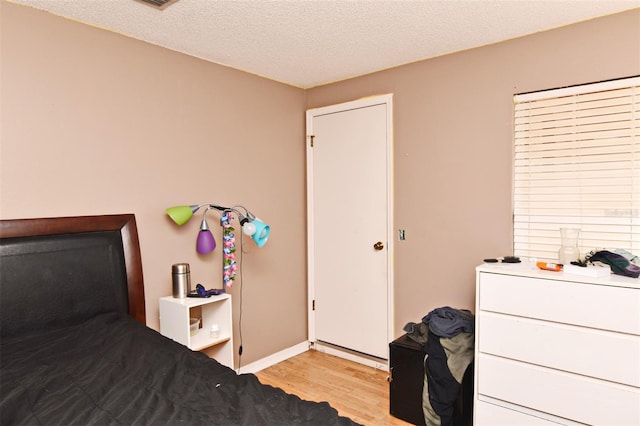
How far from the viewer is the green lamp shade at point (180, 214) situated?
266 cm

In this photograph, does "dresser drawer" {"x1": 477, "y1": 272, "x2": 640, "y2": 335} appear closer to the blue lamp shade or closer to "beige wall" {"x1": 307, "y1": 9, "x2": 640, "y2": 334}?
"beige wall" {"x1": 307, "y1": 9, "x2": 640, "y2": 334}

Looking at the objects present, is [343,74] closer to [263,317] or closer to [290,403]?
[263,317]

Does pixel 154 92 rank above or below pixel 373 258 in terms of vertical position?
above

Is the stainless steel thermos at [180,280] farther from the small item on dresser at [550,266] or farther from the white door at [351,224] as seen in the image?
the small item on dresser at [550,266]

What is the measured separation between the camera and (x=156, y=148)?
273 centimetres

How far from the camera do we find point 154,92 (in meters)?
2.72

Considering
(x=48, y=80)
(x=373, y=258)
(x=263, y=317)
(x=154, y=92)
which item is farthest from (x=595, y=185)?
(x=48, y=80)

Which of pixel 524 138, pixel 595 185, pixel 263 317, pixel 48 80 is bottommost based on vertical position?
pixel 263 317

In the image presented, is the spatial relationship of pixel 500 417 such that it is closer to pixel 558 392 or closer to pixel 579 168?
pixel 558 392

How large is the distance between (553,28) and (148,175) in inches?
108

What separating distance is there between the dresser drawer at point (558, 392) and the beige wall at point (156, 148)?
1.86 metres

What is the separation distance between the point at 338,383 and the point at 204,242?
1.51 meters

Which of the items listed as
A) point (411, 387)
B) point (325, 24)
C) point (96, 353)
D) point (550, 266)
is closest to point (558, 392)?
point (550, 266)

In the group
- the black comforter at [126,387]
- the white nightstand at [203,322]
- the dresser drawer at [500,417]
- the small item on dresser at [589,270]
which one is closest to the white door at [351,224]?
the dresser drawer at [500,417]
